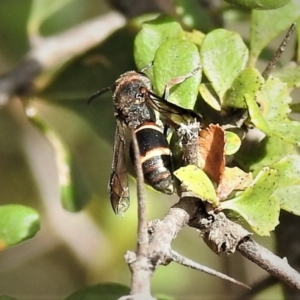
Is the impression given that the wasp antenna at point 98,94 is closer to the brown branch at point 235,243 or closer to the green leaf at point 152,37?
the green leaf at point 152,37

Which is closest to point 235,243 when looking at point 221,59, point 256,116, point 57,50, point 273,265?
point 273,265

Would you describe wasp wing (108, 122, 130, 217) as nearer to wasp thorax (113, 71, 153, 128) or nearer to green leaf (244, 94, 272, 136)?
wasp thorax (113, 71, 153, 128)

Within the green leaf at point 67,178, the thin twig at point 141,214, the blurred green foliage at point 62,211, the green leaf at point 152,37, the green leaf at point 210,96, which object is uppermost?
the thin twig at point 141,214

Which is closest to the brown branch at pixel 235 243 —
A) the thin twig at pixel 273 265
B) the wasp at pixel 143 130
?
the thin twig at pixel 273 265

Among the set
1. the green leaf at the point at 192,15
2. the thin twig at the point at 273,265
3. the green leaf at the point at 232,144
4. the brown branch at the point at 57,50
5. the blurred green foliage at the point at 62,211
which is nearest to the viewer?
the thin twig at the point at 273,265

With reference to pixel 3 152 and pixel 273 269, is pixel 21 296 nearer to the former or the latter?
pixel 3 152

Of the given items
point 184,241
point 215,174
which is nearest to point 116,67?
point 215,174

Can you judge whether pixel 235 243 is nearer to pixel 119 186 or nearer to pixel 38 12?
pixel 119 186

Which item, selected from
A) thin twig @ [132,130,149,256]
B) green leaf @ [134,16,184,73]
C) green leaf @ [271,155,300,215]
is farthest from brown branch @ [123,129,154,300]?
green leaf @ [134,16,184,73]
